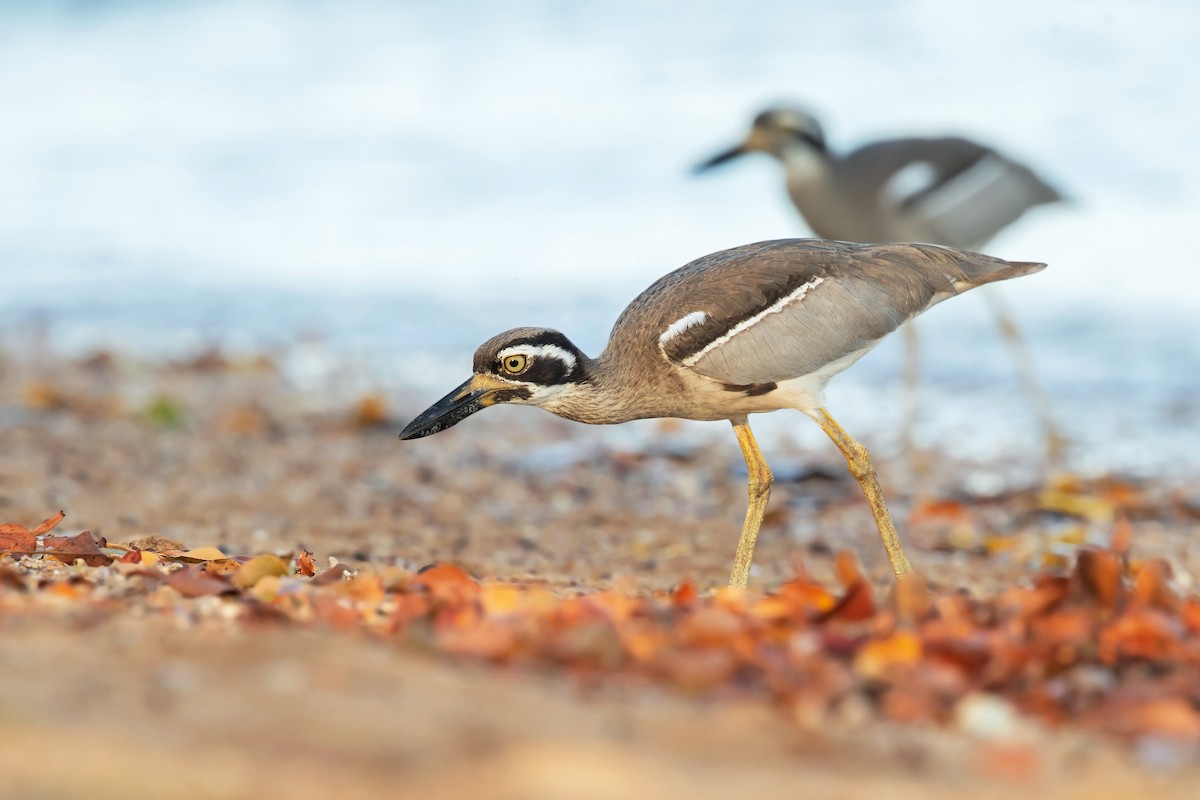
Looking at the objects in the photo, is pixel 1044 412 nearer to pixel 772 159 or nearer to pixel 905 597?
pixel 772 159

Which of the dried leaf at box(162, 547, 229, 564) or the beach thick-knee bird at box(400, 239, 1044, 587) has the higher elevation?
the beach thick-knee bird at box(400, 239, 1044, 587)

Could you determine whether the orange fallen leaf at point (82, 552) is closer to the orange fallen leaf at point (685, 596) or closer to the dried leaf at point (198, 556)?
the dried leaf at point (198, 556)

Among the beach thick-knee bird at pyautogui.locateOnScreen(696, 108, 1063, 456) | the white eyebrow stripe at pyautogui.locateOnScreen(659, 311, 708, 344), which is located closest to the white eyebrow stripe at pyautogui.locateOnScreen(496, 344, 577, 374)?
the white eyebrow stripe at pyautogui.locateOnScreen(659, 311, 708, 344)

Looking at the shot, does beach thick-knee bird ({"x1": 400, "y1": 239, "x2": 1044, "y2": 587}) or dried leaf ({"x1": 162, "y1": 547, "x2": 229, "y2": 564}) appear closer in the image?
dried leaf ({"x1": 162, "y1": 547, "x2": 229, "y2": 564})

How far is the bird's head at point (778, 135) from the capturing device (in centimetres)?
1021

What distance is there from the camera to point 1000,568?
629 centimetres

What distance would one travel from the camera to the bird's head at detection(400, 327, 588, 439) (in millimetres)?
5043

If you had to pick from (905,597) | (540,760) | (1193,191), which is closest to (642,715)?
(540,760)

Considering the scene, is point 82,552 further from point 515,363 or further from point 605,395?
point 605,395

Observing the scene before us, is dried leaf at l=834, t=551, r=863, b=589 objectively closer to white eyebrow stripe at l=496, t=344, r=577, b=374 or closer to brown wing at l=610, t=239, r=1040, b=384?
brown wing at l=610, t=239, r=1040, b=384

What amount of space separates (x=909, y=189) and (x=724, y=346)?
5108 millimetres

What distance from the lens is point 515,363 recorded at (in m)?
5.05

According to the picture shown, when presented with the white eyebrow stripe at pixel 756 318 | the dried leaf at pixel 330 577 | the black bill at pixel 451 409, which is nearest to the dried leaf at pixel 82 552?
the dried leaf at pixel 330 577

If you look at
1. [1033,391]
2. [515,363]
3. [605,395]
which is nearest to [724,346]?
[605,395]
